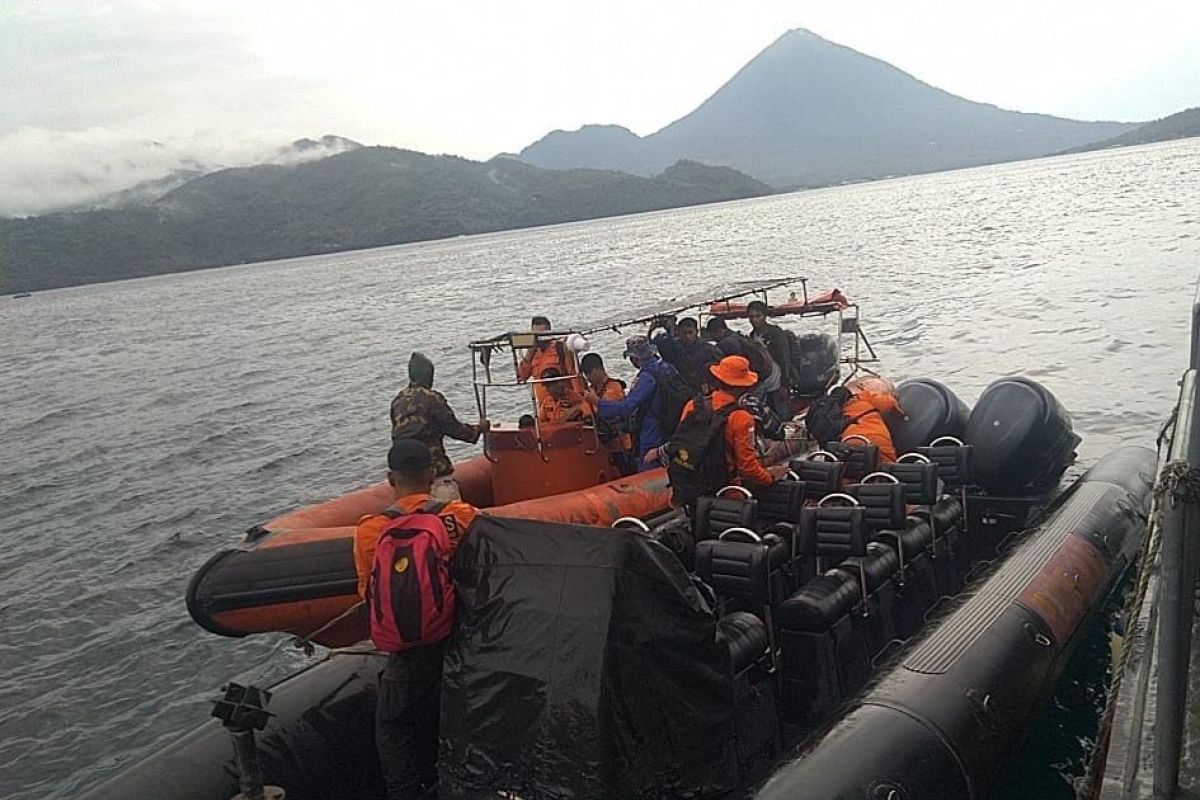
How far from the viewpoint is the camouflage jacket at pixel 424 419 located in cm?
841

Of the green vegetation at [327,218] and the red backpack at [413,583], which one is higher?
the green vegetation at [327,218]

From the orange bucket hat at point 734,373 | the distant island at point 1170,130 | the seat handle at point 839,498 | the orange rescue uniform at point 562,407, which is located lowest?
the seat handle at point 839,498

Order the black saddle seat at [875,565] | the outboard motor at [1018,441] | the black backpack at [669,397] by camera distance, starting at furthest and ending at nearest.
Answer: the outboard motor at [1018,441] < the black backpack at [669,397] < the black saddle seat at [875,565]

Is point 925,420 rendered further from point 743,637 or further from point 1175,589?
point 1175,589

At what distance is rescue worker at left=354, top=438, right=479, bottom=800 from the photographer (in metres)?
4.30

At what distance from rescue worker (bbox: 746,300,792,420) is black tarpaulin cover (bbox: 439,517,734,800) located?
22.5 ft

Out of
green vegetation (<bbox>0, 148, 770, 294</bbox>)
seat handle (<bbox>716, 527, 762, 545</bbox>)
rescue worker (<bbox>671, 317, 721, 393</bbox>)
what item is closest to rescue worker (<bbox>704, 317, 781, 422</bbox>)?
rescue worker (<bbox>671, 317, 721, 393</bbox>)

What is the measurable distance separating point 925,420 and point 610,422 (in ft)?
10.5

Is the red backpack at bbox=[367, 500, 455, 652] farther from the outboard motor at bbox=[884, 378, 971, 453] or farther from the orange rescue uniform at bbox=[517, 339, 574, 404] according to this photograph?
the outboard motor at bbox=[884, 378, 971, 453]

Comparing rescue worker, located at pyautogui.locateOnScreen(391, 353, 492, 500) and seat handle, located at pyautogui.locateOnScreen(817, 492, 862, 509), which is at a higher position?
rescue worker, located at pyautogui.locateOnScreen(391, 353, 492, 500)

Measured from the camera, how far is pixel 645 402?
8.67m

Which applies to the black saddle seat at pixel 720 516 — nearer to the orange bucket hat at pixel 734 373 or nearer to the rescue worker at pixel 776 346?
the orange bucket hat at pixel 734 373

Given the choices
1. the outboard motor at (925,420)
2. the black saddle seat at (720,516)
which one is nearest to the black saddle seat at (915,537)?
the black saddle seat at (720,516)

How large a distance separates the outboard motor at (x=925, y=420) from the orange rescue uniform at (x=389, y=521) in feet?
20.2
